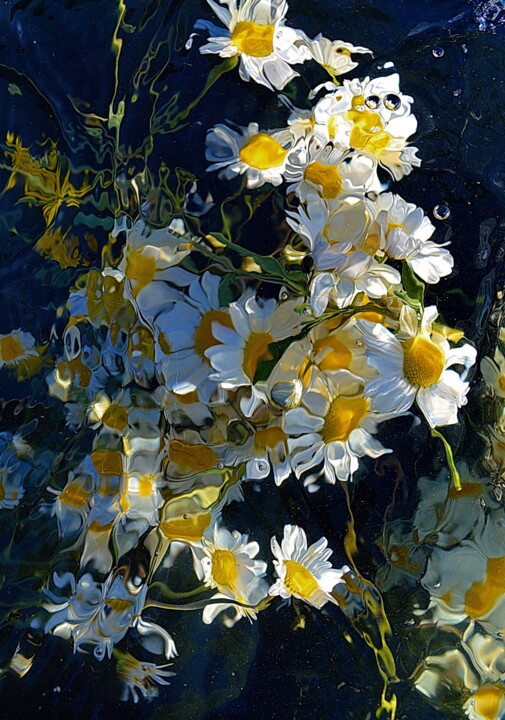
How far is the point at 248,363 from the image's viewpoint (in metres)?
0.45

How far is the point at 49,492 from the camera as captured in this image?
0.60 meters

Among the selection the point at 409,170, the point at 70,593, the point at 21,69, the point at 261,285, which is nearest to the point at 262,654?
the point at 70,593

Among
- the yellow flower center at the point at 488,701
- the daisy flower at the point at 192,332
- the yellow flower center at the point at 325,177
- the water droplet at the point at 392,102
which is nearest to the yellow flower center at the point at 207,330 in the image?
the daisy flower at the point at 192,332

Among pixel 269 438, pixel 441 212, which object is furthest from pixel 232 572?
pixel 441 212

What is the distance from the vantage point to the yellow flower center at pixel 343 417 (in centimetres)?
47

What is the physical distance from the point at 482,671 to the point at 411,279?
296mm

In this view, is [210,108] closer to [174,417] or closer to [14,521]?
[174,417]

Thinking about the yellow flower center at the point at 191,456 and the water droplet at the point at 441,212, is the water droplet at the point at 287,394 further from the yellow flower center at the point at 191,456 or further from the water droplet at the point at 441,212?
the water droplet at the point at 441,212

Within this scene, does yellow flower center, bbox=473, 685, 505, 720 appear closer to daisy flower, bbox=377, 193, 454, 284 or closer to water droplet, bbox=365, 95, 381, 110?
A: daisy flower, bbox=377, 193, 454, 284

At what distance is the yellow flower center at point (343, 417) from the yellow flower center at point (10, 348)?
1.11 feet

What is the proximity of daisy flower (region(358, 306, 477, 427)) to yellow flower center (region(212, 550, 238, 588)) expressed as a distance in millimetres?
166

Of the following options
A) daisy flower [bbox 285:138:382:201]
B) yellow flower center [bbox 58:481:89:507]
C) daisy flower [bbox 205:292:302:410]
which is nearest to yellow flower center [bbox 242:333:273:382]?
daisy flower [bbox 205:292:302:410]

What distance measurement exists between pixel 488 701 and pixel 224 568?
0.22m

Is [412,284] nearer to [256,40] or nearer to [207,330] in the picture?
[207,330]
